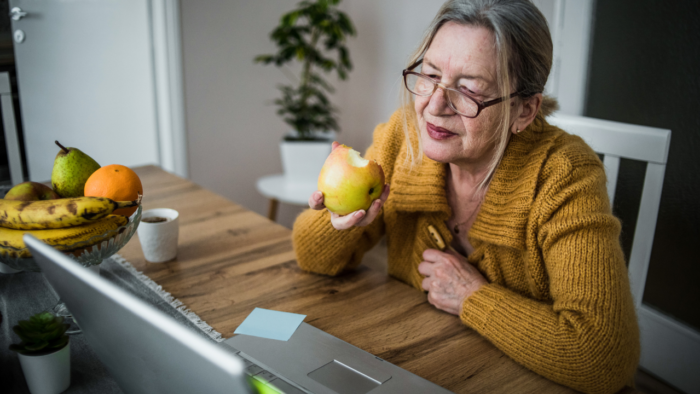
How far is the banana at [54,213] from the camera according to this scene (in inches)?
29.1

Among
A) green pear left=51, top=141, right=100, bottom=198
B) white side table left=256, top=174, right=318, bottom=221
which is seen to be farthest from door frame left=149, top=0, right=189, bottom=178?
green pear left=51, top=141, right=100, bottom=198

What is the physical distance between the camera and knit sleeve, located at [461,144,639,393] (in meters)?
0.81

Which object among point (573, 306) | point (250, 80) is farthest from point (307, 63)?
point (573, 306)

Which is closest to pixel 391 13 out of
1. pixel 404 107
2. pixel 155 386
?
pixel 404 107

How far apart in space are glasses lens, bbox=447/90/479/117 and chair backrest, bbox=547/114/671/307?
0.45 metres

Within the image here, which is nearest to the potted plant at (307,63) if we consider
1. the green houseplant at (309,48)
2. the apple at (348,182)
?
the green houseplant at (309,48)

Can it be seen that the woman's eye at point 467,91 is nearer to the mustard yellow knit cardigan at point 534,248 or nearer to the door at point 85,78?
the mustard yellow knit cardigan at point 534,248

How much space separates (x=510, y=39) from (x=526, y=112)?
17 centimetres

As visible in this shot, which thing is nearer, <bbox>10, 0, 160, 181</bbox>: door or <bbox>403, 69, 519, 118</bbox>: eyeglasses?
<bbox>403, 69, 519, 118</bbox>: eyeglasses

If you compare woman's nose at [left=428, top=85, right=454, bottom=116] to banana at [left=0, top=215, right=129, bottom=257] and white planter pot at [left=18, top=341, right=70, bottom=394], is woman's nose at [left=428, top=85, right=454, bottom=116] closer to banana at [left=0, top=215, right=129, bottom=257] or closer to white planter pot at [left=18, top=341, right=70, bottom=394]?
banana at [left=0, top=215, right=129, bottom=257]

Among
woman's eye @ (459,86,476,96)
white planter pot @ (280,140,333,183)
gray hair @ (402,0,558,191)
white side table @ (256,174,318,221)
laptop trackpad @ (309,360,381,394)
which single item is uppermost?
gray hair @ (402,0,558,191)

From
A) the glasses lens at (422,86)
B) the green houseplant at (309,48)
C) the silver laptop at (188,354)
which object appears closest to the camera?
the silver laptop at (188,354)

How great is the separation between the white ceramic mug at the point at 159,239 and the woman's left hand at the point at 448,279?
0.55 metres

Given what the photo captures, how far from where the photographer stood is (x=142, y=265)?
42.4 inches
